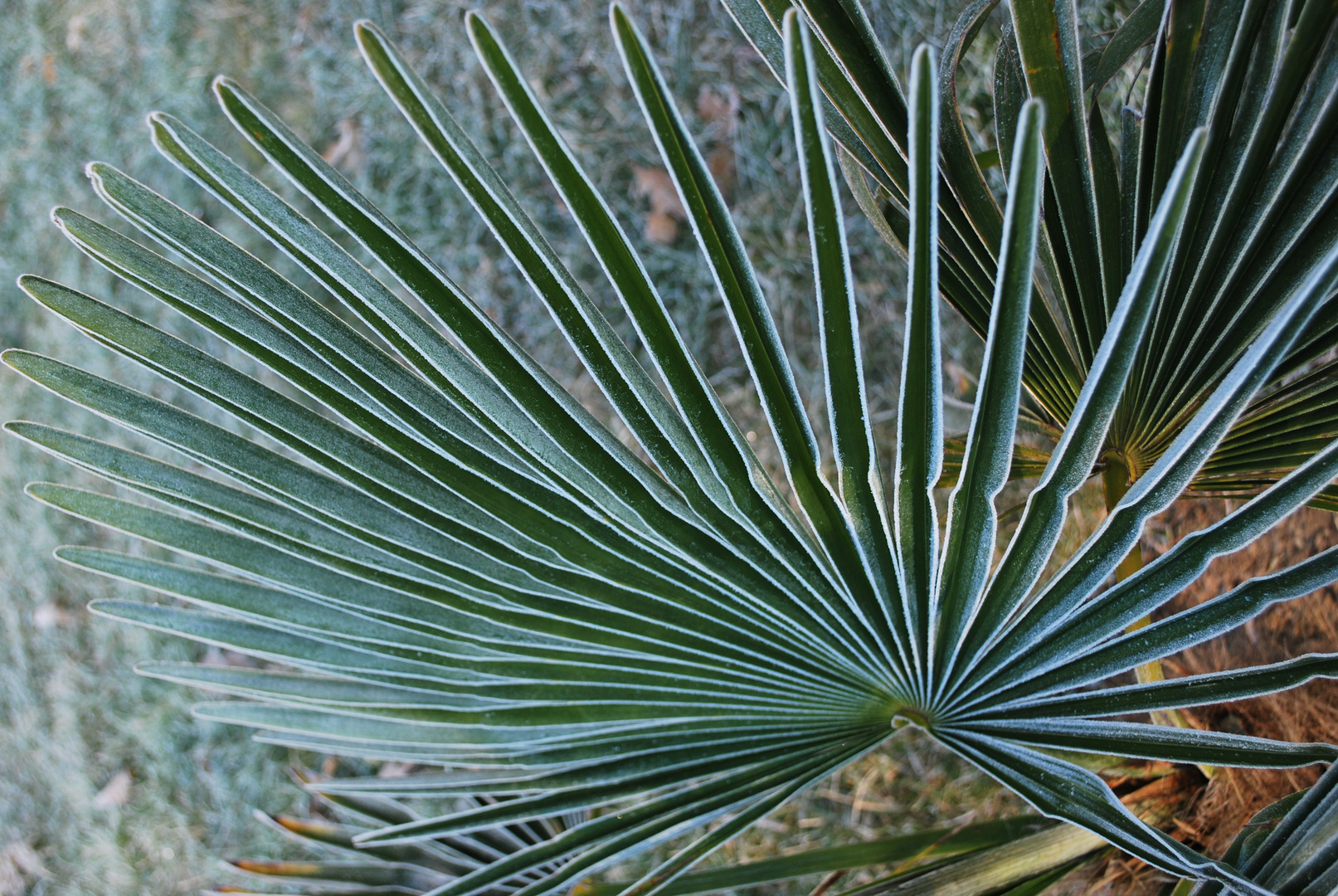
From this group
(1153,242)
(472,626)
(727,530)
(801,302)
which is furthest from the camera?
(801,302)

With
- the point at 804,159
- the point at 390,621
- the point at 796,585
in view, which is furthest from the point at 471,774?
the point at 804,159

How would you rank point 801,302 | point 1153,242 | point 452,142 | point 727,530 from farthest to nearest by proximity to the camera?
point 801,302
point 727,530
point 452,142
point 1153,242

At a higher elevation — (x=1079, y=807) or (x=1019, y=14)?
(x=1019, y=14)

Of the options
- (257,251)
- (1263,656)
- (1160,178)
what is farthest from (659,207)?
(1263,656)

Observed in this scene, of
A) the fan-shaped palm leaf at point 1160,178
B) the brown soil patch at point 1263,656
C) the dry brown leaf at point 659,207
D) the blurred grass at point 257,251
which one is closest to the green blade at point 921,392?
the fan-shaped palm leaf at point 1160,178

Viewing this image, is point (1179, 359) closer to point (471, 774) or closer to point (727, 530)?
point (727, 530)

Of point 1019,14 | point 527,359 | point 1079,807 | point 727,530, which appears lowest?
point 1079,807

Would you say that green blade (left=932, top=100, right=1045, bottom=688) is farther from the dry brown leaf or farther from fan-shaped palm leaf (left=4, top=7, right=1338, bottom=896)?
the dry brown leaf
